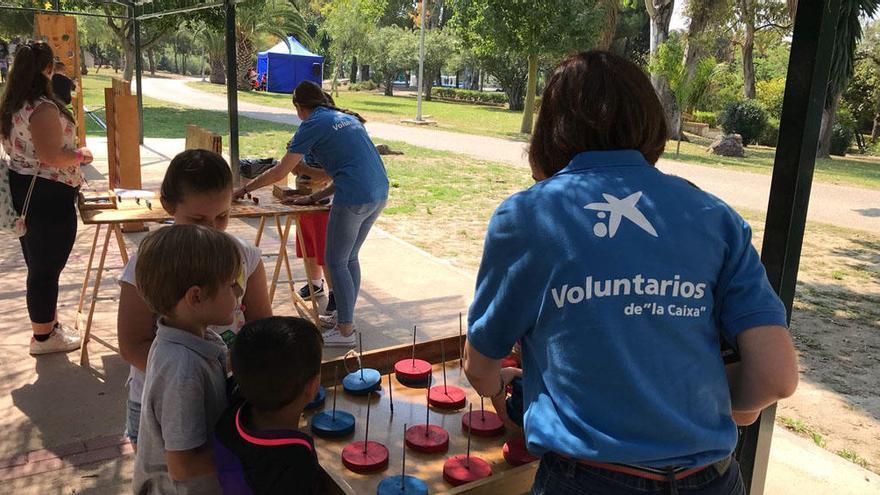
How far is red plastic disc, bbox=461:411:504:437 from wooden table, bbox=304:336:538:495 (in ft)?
0.06

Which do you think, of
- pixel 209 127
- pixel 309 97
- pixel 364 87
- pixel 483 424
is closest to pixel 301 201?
pixel 309 97

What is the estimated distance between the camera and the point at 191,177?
2434 millimetres

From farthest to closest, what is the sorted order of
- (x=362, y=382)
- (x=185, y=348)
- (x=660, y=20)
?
(x=660, y=20) → (x=362, y=382) → (x=185, y=348)

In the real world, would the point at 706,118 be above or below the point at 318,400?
above

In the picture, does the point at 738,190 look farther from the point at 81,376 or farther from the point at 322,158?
the point at 81,376

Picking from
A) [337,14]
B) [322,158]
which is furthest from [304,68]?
[322,158]

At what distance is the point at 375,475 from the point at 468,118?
27901 mm

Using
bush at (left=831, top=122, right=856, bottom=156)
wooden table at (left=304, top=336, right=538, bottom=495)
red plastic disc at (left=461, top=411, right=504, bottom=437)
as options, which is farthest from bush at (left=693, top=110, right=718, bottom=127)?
red plastic disc at (left=461, top=411, right=504, bottom=437)

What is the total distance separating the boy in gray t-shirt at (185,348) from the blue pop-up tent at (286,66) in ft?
122

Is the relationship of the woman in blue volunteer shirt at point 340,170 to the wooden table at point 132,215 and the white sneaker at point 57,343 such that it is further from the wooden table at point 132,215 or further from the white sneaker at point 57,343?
the white sneaker at point 57,343

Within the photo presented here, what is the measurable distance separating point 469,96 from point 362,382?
43.9 m

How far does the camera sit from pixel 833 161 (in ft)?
68.6

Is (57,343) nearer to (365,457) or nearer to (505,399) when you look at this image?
(365,457)

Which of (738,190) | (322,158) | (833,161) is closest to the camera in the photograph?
(322,158)
